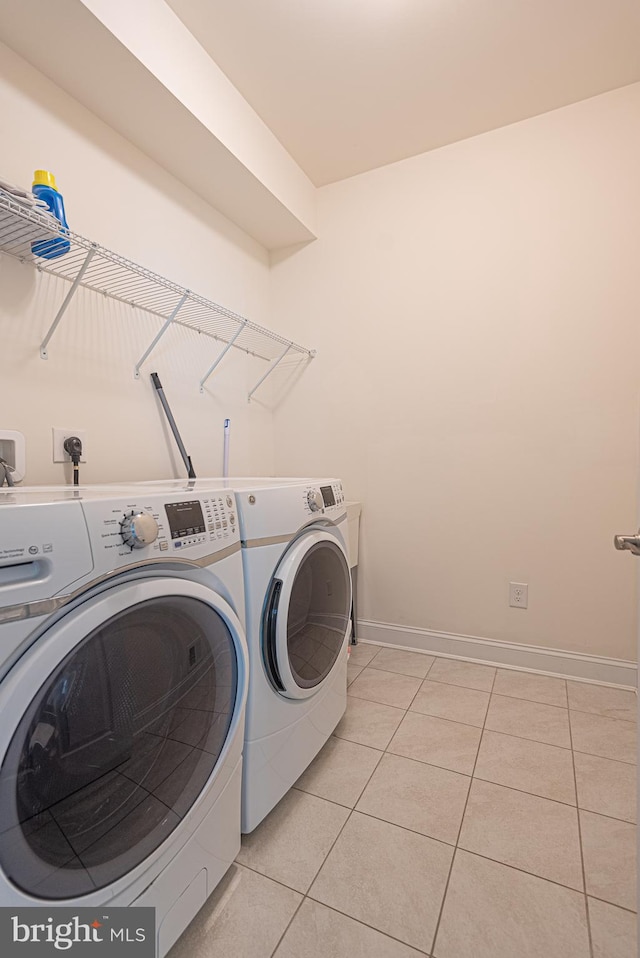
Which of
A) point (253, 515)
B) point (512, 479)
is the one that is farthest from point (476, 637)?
point (253, 515)

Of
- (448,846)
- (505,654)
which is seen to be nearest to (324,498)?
(448,846)

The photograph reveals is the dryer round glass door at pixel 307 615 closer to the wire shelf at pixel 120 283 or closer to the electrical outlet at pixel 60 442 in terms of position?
the electrical outlet at pixel 60 442

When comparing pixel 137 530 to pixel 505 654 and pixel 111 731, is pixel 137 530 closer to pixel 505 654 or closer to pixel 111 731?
pixel 111 731

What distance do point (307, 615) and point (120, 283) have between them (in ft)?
4.36

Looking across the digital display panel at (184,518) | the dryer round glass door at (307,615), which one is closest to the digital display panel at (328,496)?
the dryer round glass door at (307,615)

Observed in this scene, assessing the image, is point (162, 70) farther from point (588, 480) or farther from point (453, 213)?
point (588, 480)

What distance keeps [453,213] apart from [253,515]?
6.23 ft

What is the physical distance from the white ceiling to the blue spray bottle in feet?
2.71

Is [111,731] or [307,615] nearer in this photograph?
[111,731]

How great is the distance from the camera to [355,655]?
2266 mm

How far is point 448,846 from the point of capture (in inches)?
44.8

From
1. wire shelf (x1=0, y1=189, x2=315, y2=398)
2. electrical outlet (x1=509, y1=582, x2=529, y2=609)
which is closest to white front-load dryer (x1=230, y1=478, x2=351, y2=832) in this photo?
wire shelf (x1=0, y1=189, x2=315, y2=398)

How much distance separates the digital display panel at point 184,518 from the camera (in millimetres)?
831

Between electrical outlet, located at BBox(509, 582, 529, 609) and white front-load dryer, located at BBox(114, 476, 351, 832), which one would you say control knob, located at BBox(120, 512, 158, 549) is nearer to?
white front-load dryer, located at BBox(114, 476, 351, 832)
